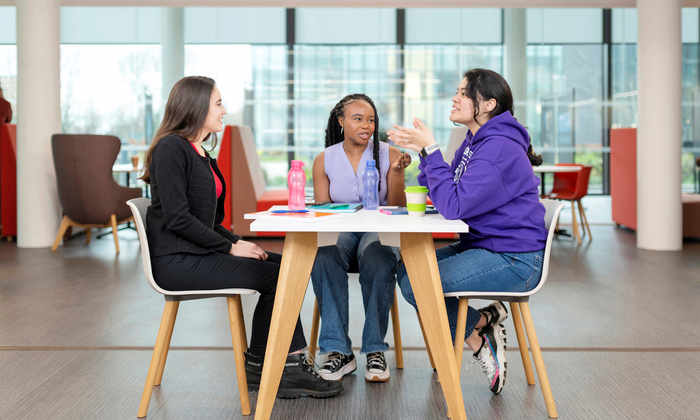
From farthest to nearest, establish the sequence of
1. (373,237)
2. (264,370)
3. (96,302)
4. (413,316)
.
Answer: (96,302) < (413,316) < (373,237) < (264,370)

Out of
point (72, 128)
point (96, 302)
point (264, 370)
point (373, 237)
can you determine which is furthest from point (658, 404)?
point (72, 128)

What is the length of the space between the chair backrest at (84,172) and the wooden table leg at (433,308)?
14.9 feet

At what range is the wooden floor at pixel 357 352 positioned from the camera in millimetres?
2436

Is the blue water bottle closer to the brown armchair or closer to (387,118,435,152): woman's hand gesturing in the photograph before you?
(387,118,435,152): woman's hand gesturing

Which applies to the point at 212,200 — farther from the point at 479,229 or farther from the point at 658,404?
the point at 658,404

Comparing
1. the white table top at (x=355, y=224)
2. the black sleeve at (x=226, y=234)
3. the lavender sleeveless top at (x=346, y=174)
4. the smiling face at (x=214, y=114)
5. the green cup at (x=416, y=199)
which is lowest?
the black sleeve at (x=226, y=234)

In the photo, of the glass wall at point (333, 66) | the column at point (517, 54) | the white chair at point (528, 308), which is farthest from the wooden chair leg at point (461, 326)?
the column at point (517, 54)

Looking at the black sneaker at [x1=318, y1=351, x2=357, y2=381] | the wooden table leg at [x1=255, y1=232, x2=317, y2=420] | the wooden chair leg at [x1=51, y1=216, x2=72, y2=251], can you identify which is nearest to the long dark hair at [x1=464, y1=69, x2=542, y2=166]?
the wooden table leg at [x1=255, y1=232, x2=317, y2=420]

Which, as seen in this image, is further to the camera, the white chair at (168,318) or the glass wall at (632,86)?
the glass wall at (632,86)

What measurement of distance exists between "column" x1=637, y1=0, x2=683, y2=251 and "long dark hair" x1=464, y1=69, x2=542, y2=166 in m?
4.12

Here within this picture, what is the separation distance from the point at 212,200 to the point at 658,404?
5.62ft

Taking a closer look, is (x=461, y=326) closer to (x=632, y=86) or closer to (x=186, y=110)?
(x=186, y=110)

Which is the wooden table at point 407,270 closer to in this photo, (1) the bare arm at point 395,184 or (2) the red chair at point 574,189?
(1) the bare arm at point 395,184

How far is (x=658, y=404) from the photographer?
8.02 feet
